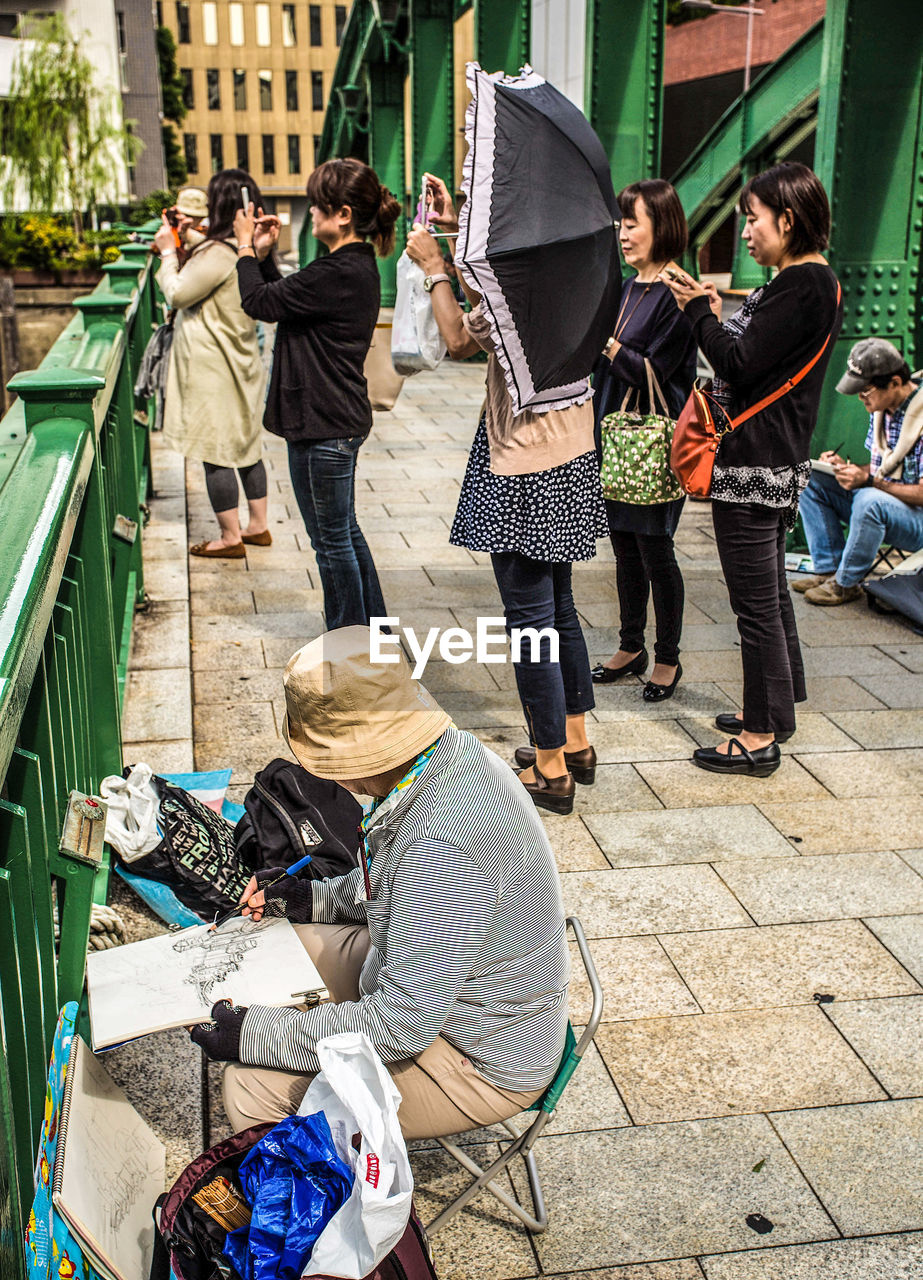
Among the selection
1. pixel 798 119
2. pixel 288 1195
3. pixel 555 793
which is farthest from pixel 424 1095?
pixel 798 119

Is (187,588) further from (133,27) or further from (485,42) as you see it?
(133,27)

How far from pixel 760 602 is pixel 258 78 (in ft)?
283

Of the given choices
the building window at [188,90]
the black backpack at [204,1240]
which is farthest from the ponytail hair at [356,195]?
the building window at [188,90]

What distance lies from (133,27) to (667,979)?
49.5 metres

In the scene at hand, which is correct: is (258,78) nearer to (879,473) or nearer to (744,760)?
(879,473)

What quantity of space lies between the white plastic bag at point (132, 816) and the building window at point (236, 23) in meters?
87.9

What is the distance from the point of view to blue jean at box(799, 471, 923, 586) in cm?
638

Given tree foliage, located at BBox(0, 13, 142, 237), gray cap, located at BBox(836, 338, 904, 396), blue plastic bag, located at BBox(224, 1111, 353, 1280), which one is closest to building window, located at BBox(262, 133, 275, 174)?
tree foliage, located at BBox(0, 13, 142, 237)

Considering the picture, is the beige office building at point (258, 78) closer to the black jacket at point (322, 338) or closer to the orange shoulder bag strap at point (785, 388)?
the black jacket at point (322, 338)

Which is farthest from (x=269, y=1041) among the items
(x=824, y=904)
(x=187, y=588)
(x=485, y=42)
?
(x=485, y=42)

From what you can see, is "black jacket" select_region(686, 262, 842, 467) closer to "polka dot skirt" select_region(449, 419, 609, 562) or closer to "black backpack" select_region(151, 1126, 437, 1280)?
"polka dot skirt" select_region(449, 419, 609, 562)

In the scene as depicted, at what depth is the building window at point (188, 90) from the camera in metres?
82.6

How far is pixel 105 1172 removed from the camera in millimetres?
2305

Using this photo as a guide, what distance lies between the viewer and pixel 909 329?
7109 millimetres
